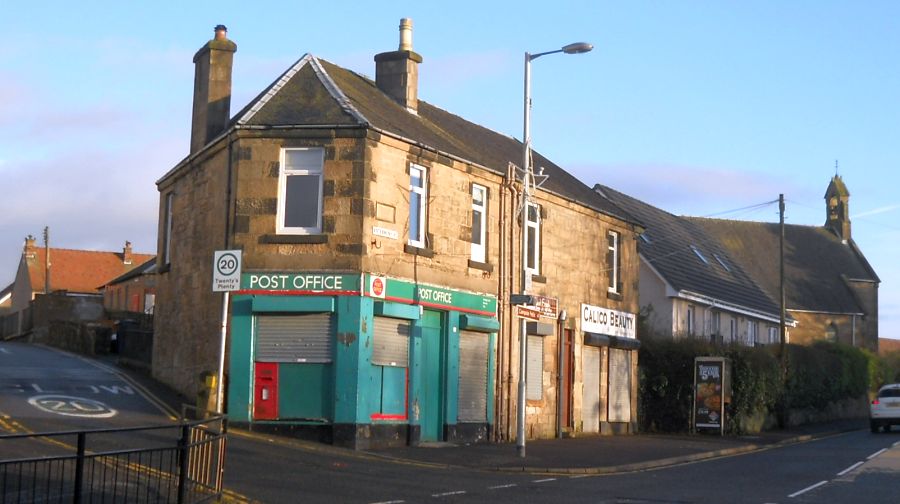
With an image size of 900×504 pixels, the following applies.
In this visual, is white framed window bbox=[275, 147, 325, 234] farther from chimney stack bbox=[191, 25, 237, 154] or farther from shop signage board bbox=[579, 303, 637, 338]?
shop signage board bbox=[579, 303, 637, 338]

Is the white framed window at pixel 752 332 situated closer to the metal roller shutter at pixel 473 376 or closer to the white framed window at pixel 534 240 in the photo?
the white framed window at pixel 534 240

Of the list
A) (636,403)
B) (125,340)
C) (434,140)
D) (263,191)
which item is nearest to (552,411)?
(636,403)

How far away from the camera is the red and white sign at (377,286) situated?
2214 cm

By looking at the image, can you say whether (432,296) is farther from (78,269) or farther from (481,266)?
(78,269)

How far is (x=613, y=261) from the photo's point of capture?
3247cm

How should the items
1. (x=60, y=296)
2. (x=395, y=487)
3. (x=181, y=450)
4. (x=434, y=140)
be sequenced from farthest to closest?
(x=60, y=296), (x=434, y=140), (x=395, y=487), (x=181, y=450)

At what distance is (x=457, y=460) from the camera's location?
21078 mm

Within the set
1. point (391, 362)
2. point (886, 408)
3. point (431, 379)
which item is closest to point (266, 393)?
point (391, 362)

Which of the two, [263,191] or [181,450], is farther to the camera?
[263,191]

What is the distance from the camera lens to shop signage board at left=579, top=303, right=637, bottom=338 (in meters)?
30.5

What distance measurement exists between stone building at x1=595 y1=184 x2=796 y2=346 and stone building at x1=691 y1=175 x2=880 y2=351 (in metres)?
16.9

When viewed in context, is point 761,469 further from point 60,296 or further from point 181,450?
point 60,296

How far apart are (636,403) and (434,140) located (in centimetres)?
1308

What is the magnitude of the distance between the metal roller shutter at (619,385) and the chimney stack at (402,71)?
10350 millimetres
